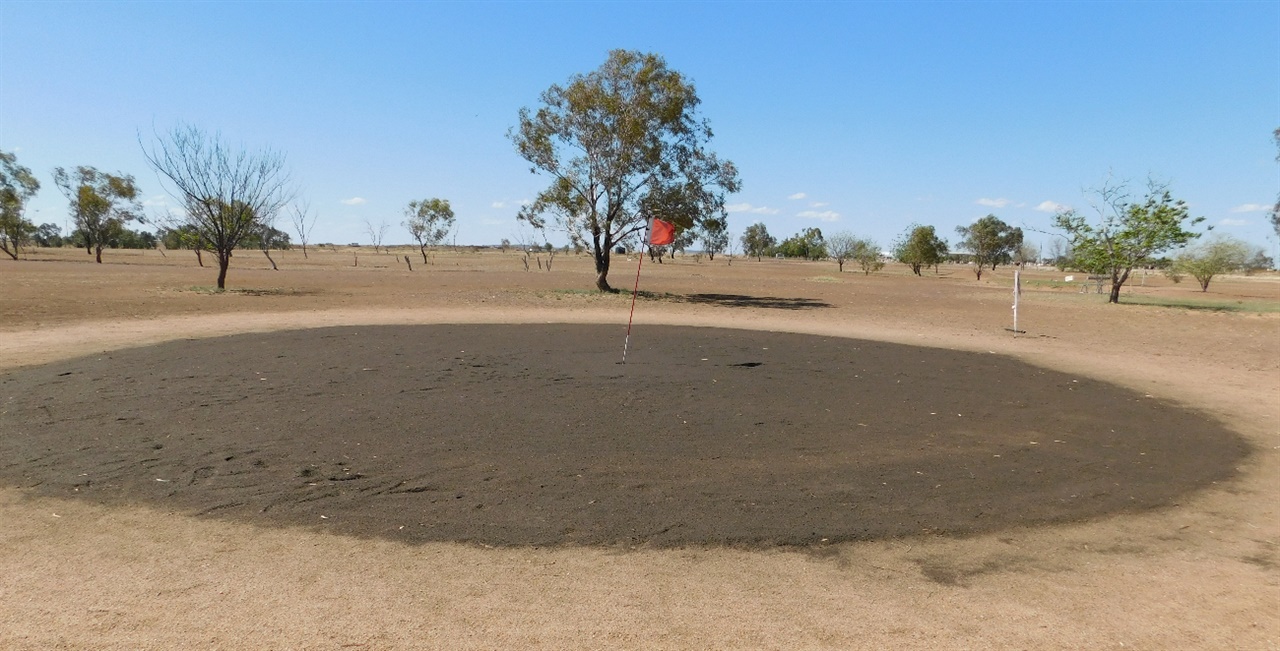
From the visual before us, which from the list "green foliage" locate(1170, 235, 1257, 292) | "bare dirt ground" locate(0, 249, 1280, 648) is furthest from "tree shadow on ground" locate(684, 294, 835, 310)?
"green foliage" locate(1170, 235, 1257, 292)

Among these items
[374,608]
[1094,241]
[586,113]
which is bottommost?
[374,608]

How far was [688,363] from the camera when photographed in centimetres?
1216

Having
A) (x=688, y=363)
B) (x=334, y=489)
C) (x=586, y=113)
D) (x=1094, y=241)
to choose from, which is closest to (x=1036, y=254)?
(x=1094, y=241)

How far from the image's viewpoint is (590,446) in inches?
276

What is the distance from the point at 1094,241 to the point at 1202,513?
27.6 meters

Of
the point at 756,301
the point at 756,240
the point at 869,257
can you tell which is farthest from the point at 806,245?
the point at 756,301

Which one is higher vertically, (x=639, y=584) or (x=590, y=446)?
(x=590, y=446)

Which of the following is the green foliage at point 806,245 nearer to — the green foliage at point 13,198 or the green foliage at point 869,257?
the green foliage at point 869,257

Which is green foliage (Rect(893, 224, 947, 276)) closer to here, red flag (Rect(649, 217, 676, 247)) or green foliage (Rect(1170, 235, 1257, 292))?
green foliage (Rect(1170, 235, 1257, 292))

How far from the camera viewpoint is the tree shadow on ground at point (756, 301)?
27703 millimetres

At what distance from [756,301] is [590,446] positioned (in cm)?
2388

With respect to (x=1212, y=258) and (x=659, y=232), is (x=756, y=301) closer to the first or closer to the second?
(x=659, y=232)

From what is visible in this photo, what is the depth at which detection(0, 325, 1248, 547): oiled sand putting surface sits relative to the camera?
209 inches

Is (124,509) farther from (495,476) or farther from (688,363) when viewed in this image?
(688,363)
